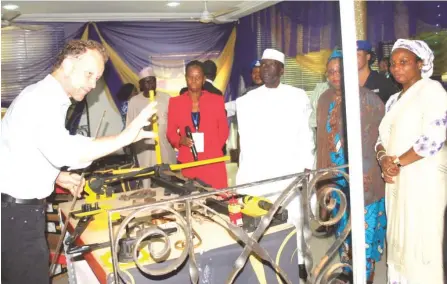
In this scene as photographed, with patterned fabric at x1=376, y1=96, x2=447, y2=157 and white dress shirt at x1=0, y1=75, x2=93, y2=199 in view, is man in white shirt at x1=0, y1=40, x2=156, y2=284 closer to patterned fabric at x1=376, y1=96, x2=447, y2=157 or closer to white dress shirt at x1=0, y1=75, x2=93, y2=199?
white dress shirt at x1=0, y1=75, x2=93, y2=199

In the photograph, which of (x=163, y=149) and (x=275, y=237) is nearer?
(x=275, y=237)

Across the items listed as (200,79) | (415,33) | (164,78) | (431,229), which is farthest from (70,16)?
(431,229)

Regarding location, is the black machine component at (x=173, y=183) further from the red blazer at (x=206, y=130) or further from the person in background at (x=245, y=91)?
the person in background at (x=245, y=91)

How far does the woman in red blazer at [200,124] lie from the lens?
136 inches

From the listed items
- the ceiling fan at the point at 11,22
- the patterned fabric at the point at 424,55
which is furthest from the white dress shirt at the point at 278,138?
the ceiling fan at the point at 11,22

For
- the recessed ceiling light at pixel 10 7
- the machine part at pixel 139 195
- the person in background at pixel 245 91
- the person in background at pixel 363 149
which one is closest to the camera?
the person in background at pixel 363 149

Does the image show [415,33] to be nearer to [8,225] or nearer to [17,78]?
[8,225]

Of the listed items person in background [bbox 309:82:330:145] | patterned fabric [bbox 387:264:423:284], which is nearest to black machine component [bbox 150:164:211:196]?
person in background [bbox 309:82:330:145]

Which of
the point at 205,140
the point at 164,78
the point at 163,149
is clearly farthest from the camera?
the point at 164,78

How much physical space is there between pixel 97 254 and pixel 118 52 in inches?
200

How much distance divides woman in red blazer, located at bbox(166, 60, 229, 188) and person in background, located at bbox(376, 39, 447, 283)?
1.42 metres

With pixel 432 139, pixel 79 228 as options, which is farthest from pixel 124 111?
pixel 432 139

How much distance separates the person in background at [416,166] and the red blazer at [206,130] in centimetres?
142

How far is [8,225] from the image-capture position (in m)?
1.84
